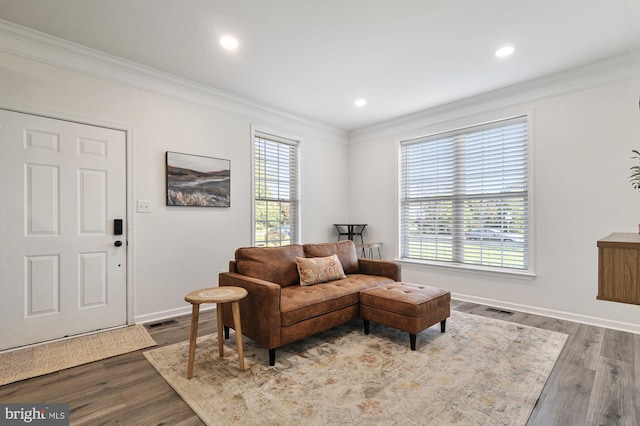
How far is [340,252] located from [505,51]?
8.91ft

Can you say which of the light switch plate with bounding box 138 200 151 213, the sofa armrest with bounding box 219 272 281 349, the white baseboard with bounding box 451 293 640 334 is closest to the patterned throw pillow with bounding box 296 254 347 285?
the sofa armrest with bounding box 219 272 281 349

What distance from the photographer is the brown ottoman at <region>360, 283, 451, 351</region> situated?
2594 millimetres

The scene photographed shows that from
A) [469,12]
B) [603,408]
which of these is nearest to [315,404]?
[603,408]

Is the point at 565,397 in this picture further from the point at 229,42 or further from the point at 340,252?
the point at 229,42

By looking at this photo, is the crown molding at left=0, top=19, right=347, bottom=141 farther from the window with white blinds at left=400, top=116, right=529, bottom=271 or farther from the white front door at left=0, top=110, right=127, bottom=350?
the window with white blinds at left=400, top=116, right=529, bottom=271

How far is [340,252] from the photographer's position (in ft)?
12.4

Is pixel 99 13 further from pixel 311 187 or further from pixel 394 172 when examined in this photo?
pixel 394 172

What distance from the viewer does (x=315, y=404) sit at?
1.85 m

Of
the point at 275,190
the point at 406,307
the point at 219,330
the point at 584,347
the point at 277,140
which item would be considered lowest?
the point at 584,347

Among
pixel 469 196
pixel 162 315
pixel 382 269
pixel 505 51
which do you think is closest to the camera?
pixel 505 51

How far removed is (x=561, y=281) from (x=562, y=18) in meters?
2.66

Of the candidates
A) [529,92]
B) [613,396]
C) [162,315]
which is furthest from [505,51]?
[162,315]

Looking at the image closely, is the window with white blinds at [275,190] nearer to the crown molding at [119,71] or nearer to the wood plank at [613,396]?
A: the crown molding at [119,71]

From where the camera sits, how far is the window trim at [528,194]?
3.64 metres
